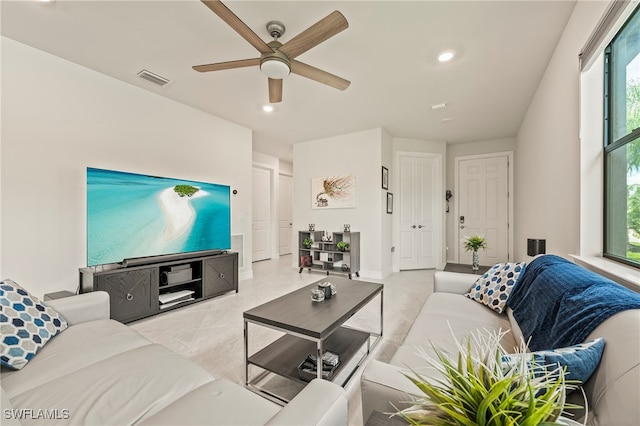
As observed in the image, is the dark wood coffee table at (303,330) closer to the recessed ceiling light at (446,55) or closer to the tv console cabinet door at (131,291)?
the tv console cabinet door at (131,291)

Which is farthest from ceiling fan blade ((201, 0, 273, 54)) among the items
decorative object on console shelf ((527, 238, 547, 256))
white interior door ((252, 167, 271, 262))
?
white interior door ((252, 167, 271, 262))

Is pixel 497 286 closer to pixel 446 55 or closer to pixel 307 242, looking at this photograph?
pixel 446 55

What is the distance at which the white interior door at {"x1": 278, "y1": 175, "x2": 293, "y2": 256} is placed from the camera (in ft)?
22.9

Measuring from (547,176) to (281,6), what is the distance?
2.99 meters

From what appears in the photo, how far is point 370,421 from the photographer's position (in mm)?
707

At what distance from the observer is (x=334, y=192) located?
491 cm

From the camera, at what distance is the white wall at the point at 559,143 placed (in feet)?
6.15

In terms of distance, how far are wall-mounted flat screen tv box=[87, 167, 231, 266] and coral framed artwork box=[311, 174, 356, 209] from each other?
73.2 inches

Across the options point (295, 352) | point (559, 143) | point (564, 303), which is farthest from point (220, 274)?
point (559, 143)

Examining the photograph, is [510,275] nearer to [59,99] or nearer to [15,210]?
[15,210]

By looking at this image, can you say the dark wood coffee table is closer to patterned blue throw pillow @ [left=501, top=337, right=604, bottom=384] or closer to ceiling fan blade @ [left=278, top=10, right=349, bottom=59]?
patterned blue throw pillow @ [left=501, top=337, right=604, bottom=384]

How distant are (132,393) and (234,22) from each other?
197 cm

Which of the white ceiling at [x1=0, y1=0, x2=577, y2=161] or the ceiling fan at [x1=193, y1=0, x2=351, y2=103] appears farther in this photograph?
the white ceiling at [x1=0, y1=0, x2=577, y2=161]

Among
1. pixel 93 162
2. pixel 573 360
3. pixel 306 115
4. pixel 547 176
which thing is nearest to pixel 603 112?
pixel 547 176
